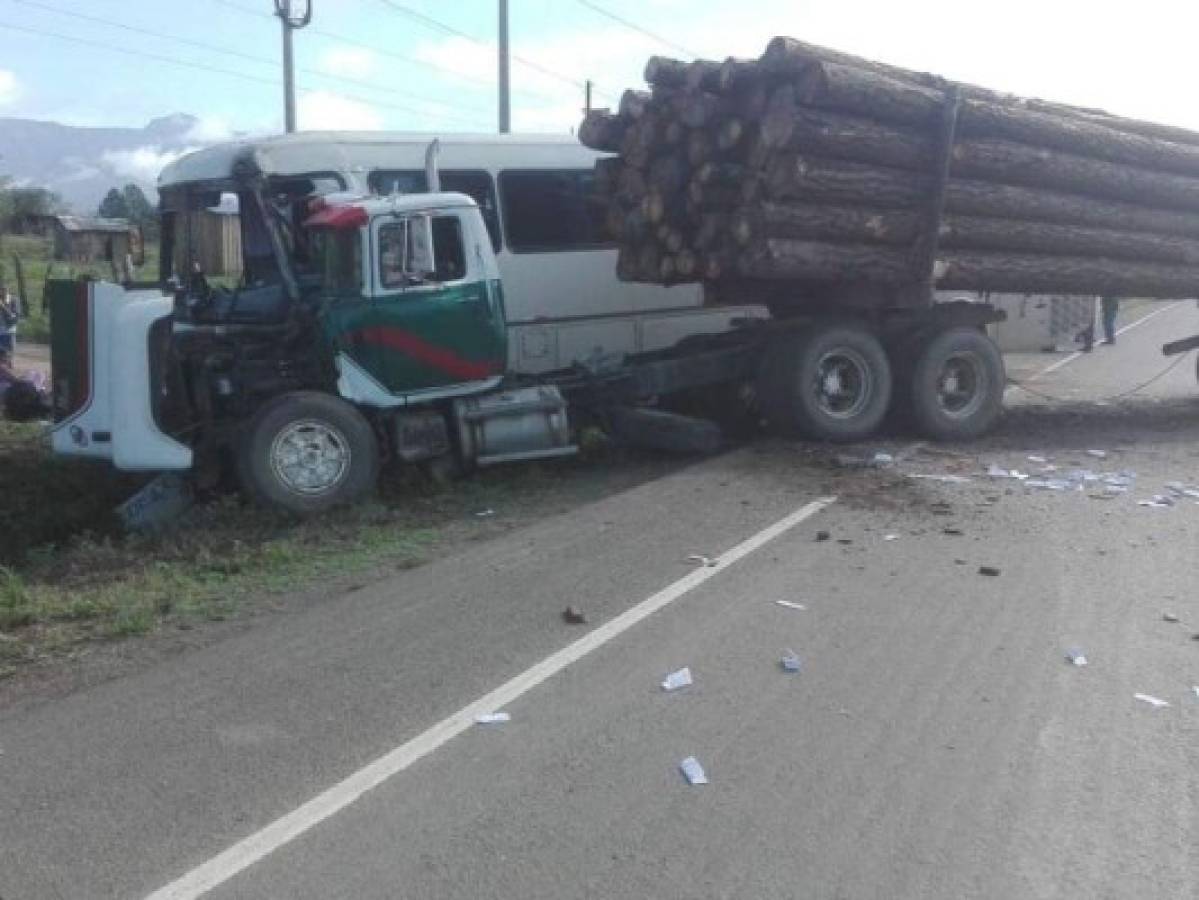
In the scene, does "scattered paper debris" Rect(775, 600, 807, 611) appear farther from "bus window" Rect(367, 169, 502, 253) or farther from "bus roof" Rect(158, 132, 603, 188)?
"bus roof" Rect(158, 132, 603, 188)

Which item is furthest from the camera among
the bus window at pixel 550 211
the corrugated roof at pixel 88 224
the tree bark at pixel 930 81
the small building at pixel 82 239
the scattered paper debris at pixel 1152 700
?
the corrugated roof at pixel 88 224

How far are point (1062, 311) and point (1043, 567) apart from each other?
15.2 metres

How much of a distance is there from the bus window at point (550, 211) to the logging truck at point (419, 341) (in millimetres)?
24

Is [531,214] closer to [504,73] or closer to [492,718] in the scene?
[492,718]

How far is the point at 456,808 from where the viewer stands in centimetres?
451

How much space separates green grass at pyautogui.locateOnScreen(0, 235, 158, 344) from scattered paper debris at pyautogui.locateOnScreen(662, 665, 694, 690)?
8.33 metres

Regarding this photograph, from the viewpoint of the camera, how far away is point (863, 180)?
40.0ft

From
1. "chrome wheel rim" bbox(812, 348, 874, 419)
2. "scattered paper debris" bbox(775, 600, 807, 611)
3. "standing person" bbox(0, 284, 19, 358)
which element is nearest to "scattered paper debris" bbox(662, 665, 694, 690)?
"scattered paper debris" bbox(775, 600, 807, 611)

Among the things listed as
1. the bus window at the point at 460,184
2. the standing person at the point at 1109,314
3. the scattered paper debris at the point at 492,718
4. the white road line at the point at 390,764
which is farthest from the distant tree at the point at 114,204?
the scattered paper debris at the point at 492,718

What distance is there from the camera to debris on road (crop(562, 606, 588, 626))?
6754 mm

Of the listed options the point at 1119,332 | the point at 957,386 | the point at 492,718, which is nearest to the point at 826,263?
the point at 957,386

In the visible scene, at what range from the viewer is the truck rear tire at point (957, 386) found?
12930 mm

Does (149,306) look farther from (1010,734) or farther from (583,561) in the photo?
(1010,734)

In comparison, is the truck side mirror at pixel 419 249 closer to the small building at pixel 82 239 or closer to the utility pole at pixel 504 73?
the utility pole at pixel 504 73
